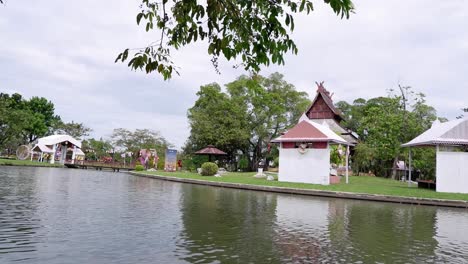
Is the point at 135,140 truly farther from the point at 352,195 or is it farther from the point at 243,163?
the point at 352,195

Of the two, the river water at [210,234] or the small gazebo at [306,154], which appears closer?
the river water at [210,234]

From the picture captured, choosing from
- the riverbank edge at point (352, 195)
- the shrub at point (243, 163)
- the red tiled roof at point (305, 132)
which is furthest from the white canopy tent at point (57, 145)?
the red tiled roof at point (305, 132)

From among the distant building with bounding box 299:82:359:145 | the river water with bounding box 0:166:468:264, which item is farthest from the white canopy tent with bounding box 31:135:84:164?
the river water with bounding box 0:166:468:264

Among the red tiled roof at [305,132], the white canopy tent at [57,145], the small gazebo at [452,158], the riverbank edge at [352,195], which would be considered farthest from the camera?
the white canopy tent at [57,145]

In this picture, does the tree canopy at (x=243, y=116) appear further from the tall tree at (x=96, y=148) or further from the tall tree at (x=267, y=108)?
the tall tree at (x=96, y=148)

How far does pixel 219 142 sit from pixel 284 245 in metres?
34.4

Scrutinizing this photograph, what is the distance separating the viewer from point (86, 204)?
1191cm

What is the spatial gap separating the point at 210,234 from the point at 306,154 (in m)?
17.1

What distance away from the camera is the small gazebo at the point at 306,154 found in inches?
933

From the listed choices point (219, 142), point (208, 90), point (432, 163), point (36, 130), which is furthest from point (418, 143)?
point (36, 130)

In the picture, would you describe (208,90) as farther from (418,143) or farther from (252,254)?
(252,254)

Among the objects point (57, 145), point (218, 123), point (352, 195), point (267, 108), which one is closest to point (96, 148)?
point (57, 145)

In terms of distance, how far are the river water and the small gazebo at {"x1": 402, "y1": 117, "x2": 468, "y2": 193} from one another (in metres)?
8.36

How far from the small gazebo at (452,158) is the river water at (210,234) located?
8.36 meters
